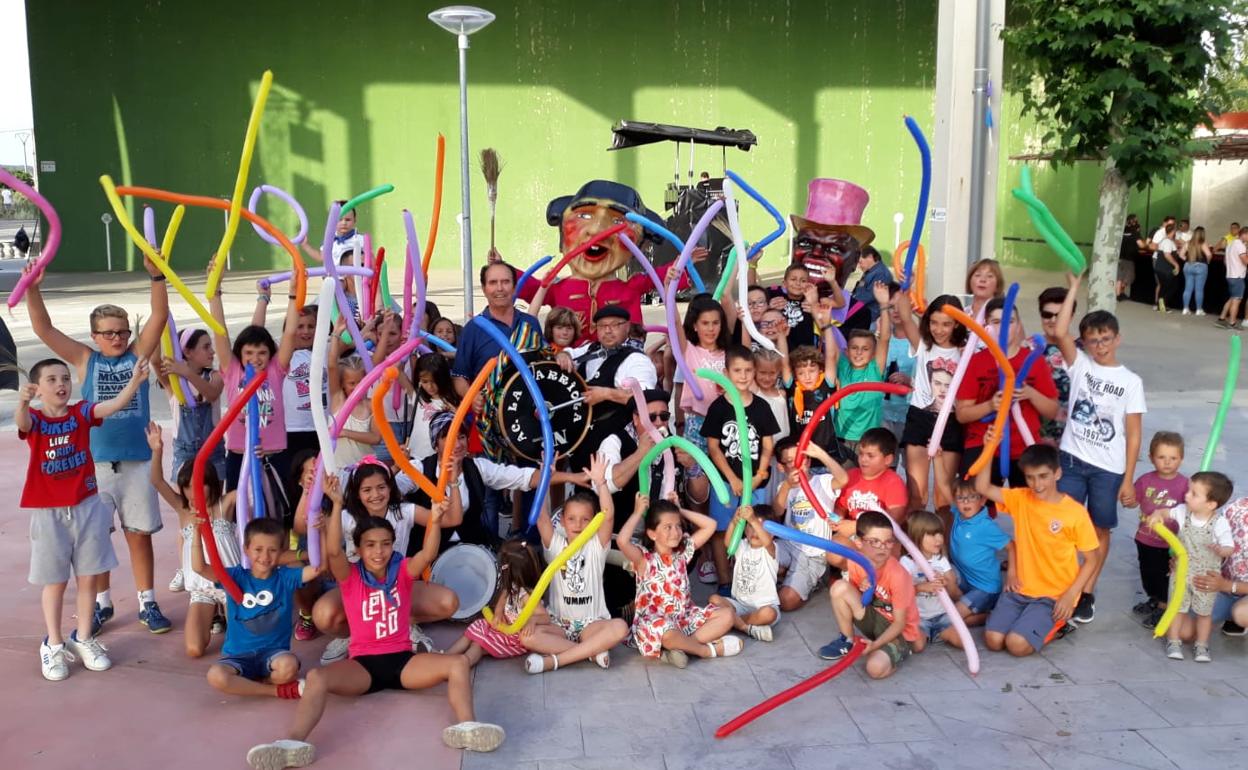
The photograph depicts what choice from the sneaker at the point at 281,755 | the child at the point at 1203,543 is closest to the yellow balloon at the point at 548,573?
the sneaker at the point at 281,755

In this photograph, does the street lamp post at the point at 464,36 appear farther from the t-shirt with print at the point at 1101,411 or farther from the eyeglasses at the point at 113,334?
the t-shirt with print at the point at 1101,411

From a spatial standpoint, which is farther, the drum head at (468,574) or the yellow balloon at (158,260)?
the drum head at (468,574)

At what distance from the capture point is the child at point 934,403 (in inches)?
214

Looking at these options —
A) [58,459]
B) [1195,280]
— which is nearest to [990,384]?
[58,459]

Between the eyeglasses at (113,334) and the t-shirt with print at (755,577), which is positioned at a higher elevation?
the eyeglasses at (113,334)

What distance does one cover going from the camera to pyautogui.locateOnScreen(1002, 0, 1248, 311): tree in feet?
30.0

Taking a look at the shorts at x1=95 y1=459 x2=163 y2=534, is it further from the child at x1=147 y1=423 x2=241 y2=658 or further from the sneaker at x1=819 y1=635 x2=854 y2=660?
the sneaker at x1=819 y1=635 x2=854 y2=660

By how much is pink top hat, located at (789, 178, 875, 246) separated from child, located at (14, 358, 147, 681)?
416 cm

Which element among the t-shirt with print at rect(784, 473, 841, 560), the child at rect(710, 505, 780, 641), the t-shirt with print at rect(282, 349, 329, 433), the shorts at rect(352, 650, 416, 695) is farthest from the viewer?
the t-shirt with print at rect(282, 349, 329, 433)

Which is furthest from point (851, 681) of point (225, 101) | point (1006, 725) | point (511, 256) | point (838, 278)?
point (225, 101)

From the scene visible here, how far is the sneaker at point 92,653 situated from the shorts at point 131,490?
1.78 ft

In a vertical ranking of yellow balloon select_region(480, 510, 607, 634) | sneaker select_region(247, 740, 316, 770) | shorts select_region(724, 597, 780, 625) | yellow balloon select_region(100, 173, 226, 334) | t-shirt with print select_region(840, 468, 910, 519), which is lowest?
sneaker select_region(247, 740, 316, 770)

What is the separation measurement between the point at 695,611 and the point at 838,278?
3082 mm

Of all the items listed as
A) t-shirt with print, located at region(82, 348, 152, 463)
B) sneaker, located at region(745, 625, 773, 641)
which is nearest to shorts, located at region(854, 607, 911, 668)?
sneaker, located at region(745, 625, 773, 641)
